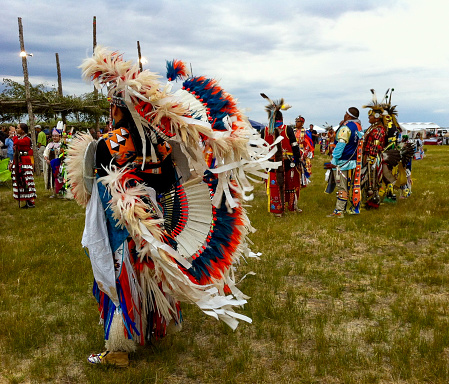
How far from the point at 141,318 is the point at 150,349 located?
324 mm

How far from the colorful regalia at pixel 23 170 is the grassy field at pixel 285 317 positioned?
8.52 ft

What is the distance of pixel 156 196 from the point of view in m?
2.87

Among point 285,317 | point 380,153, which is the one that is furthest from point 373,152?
point 285,317

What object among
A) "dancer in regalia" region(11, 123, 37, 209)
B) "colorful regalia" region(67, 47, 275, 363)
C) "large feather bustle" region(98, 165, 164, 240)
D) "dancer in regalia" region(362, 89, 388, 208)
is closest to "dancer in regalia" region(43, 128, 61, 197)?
"dancer in regalia" region(11, 123, 37, 209)

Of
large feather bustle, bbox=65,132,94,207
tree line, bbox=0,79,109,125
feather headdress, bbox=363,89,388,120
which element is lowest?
large feather bustle, bbox=65,132,94,207

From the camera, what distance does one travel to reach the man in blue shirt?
6832mm

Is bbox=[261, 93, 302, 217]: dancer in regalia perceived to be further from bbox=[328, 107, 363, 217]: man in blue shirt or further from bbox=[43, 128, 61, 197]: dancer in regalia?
bbox=[43, 128, 61, 197]: dancer in regalia

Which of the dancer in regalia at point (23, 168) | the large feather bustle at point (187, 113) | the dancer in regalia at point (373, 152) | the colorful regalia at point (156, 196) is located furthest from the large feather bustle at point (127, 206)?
the dancer in regalia at point (23, 168)

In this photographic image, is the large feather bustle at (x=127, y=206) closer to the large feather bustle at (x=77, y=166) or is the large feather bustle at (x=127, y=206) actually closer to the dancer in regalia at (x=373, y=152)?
the large feather bustle at (x=77, y=166)

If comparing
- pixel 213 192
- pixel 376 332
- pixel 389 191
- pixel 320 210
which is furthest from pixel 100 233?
pixel 389 191

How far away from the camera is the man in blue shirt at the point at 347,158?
6.83 metres

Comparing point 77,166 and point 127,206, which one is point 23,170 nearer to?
point 77,166

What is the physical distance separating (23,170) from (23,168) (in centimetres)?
7

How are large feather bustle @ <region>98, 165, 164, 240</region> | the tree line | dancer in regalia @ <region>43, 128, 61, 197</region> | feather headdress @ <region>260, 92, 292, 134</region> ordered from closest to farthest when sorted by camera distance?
large feather bustle @ <region>98, 165, 164, 240</region>, feather headdress @ <region>260, 92, 292, 134</region>, dancer in regalia @ <region>43, 128, 61, 197</region>, the tree line
